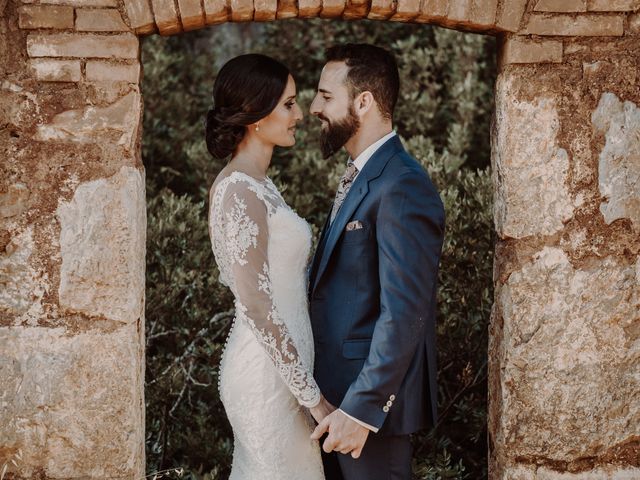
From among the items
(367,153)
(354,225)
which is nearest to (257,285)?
(354,225)

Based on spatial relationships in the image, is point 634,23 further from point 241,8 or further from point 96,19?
point 96,19

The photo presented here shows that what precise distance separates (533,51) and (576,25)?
6.9 inches

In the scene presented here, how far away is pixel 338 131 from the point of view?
126 inches

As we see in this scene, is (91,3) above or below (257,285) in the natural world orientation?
above

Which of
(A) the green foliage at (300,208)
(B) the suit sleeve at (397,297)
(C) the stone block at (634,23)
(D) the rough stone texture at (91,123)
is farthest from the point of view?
(A) the green foliage at (300,208)

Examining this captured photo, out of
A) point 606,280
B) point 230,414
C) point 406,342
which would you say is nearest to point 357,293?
point 406,342

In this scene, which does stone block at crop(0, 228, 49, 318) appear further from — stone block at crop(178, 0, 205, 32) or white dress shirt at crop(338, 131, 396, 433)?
white dress shirt at crop(338, 131, 396, 433)

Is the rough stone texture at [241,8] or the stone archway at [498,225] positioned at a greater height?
the rough stone texture at [241,8]

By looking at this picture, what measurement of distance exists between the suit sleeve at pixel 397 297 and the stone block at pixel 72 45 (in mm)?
1067

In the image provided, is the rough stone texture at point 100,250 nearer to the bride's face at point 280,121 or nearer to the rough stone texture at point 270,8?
the bride's face at point 280,121

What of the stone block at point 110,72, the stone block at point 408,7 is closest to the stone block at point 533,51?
the stone block at point 408,7

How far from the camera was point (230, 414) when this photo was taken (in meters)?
Result: 3.09

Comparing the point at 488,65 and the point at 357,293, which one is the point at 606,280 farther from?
the point at 488,65

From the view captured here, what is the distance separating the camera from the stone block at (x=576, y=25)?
9.68ft
